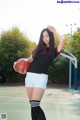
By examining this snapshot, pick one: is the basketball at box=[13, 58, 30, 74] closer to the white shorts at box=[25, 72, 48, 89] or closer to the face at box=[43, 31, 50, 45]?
the white shorts at box=[25, 72, 48, 89]

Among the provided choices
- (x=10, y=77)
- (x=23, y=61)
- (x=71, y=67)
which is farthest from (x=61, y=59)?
(x=23, y=61)

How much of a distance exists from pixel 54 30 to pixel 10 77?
41.4 ft

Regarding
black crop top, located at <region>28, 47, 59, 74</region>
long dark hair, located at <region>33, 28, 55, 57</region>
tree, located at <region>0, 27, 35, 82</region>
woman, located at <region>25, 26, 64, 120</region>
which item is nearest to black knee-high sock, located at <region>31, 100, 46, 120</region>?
woman, located at <region>25, 26, 64, 120</region>

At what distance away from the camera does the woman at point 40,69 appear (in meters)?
4.44

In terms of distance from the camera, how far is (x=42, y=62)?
15.0ft

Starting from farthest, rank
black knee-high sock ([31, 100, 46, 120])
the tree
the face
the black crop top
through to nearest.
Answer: the tree → the face → the black crop top → black knee-high sock ([31, 100, 46, 120])

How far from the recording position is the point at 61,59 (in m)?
21.8

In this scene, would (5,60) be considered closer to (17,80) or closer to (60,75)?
(17,80)

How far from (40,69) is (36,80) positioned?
5.6 inches

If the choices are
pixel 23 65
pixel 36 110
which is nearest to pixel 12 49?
pixel 23 65

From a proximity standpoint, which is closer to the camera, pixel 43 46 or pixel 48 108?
pixel 43 46

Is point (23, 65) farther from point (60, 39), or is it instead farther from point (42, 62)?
point (60, 39)

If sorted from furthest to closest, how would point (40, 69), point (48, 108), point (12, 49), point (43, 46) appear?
point (12, 49), point (48, 108), point (43, 46), point (40, 69)

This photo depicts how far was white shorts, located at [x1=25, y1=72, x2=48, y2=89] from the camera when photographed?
446cm
